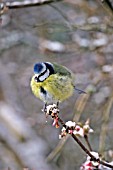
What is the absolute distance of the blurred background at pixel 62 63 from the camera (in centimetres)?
266

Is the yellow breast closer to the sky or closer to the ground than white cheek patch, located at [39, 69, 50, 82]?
closer to the ground

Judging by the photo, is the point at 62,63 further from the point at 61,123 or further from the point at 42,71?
the point at 61,123

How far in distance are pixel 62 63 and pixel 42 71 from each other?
217 cm

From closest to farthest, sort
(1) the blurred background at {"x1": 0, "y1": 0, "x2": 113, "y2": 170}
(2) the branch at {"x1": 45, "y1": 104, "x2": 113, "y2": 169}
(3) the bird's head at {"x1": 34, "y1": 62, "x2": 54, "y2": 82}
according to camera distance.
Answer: (2) the branch at {"x1": 45, "y1": 104, "x2": 113, "y2": 169} < (3) the bird's head at {"x1": 34, "y1": 62, "x2": 54, "y2": 82} < (1) the blurred background at {"x1": 0, "y1": 0, "x2": 113, "y2": 170}

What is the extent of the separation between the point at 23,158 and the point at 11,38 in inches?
37.8

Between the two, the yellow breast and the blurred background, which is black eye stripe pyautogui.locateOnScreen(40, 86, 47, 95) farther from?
the blurred background

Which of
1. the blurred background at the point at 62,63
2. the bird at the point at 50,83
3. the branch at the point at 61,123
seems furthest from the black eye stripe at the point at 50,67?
the blurred background at the point at 62,63

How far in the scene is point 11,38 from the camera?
11.6 feet

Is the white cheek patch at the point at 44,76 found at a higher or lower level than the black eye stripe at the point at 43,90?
higher

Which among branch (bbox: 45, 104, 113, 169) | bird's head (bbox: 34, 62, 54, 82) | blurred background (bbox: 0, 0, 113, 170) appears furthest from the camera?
blurred background (bbox: 0, 0, 113, 170)

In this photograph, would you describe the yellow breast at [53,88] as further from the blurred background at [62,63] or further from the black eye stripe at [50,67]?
the blurred background at [62,63]

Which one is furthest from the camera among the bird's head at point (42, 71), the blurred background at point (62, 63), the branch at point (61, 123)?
A: the blurred background at point (62, 63)

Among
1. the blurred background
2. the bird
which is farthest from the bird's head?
the blurred background

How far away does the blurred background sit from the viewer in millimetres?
2656
